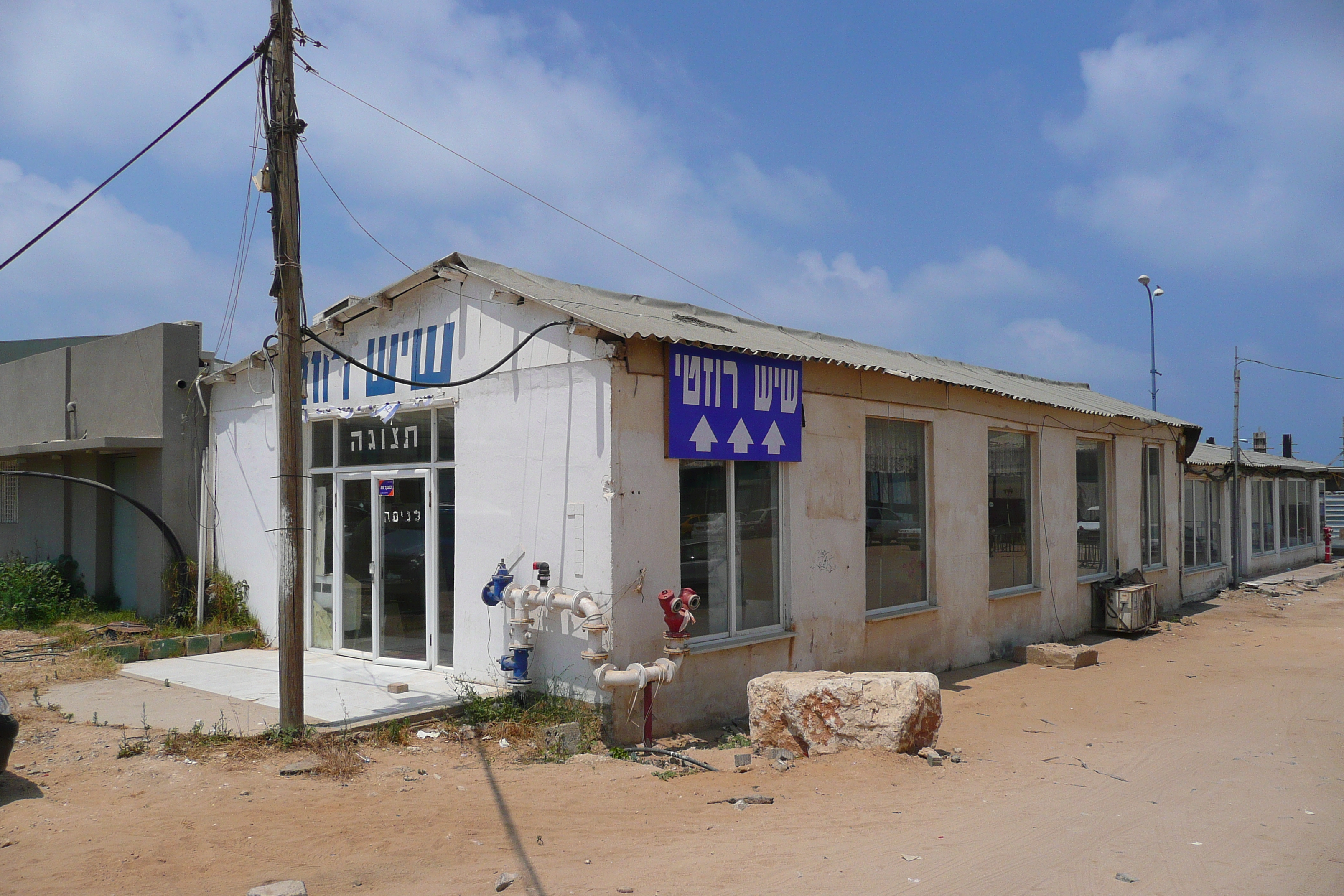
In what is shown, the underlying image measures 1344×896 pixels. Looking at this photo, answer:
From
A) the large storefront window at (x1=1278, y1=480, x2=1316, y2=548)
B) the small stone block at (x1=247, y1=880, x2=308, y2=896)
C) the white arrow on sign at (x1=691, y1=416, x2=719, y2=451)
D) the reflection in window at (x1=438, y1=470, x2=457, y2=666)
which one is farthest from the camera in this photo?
the large storefront window at (x1=1278, y1=480, x2=1316, y2=548)

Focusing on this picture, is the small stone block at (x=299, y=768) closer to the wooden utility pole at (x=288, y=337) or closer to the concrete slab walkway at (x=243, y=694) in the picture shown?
the wooden utility pole at (x=288, y=337)

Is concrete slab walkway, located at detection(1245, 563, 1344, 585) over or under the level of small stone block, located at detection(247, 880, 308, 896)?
under

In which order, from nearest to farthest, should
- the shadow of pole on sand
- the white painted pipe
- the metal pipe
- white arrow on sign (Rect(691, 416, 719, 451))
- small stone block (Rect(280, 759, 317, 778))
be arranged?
the shadow of pole on sand < small stone block (Rect(280, 759, 317, 778)) < the white painted pipe < the metal pipe < white arrow on sign (Rect(691, 416, 719, 451))

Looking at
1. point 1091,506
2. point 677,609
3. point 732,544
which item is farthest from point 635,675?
point 1091,506

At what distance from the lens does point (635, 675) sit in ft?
23.8

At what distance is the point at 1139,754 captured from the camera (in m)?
7.53

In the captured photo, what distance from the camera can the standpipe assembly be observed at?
24.1ft

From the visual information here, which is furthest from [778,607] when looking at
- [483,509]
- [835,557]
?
[483,509]

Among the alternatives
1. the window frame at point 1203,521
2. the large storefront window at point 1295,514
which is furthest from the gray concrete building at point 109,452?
the large storefront window at point 1295,514

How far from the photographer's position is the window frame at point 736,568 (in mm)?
8453

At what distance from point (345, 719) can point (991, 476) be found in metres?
9.02

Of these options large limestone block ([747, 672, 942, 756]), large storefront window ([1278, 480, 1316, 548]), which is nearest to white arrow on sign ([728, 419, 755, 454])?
large limestone block ([747, 672, 942, 756])

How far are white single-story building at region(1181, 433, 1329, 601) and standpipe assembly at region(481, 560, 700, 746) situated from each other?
47.9ft

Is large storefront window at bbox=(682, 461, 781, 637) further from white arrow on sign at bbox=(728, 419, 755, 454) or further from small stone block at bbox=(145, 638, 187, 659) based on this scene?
small stone block at bbox=(145, 638, 187, 659)
